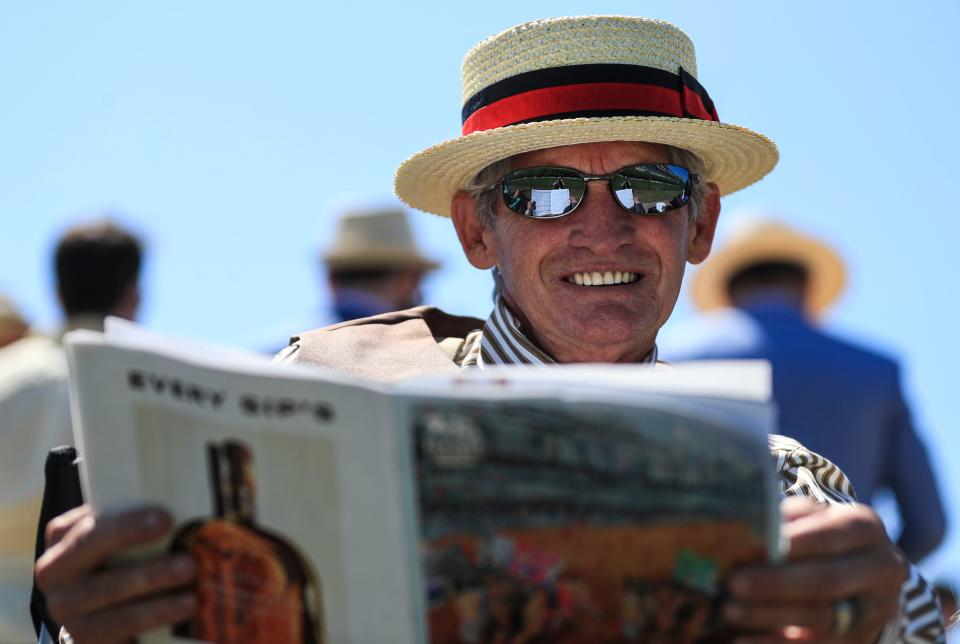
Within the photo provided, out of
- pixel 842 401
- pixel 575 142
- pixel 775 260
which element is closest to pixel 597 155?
pixel 575 142

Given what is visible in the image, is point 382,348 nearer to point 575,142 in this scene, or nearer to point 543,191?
point 543,191

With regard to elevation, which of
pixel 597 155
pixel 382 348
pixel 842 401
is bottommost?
pixel 842 401

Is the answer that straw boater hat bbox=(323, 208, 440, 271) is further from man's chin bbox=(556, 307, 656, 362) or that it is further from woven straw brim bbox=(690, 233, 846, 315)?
man's chin bbox=(556, 307, 656, 362)

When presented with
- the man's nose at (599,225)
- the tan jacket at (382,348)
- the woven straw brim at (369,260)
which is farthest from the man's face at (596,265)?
the woven straw brim at (369,260)

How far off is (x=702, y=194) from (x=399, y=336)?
833 mm

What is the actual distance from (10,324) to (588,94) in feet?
11.5

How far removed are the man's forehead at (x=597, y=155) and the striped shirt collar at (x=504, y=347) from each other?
0.36m

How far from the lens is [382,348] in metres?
3.05

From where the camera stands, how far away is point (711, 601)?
5.83 feet

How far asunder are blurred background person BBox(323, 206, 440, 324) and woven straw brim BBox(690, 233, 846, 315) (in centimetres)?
145

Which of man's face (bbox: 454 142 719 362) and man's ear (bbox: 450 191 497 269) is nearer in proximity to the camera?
man's face (bbox: 454 142 719 362)

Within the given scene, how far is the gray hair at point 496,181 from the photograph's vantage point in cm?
318

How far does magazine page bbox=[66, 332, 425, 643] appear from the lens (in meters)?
1.79

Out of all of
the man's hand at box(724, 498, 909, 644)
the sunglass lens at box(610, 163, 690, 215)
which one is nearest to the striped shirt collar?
the sunglass lens at box(610, 163, 690, 215)
